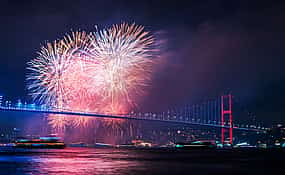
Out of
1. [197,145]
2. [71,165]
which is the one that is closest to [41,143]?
[197,145]

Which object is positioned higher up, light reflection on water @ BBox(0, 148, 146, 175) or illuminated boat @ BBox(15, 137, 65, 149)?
light reflection on water @ BBox(0, 148, 146, 175)

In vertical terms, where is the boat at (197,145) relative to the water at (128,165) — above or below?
below

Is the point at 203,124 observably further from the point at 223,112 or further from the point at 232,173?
the point at 232,173

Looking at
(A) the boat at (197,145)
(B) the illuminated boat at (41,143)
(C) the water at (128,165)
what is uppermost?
(C) the water at (128,165)

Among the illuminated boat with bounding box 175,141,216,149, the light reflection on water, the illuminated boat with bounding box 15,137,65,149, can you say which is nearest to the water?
the light reflection on water

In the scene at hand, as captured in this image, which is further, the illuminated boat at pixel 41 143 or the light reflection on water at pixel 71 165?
the illuminated boat at pixel 41 143

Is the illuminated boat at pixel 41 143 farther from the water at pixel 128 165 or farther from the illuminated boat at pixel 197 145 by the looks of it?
the water at pixel 128 165

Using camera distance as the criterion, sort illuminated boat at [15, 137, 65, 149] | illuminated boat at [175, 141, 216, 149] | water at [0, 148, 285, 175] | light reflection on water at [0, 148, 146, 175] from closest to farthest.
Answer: light reflection on water at [0, 148, 146, 175] < water at [0, 148, 285, 175] < illuminated boat at [15, 137, 65, 149] < illuminated boat at [175, 141, 216, 149]

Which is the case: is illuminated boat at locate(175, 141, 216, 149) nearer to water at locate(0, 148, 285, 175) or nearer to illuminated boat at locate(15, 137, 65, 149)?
illuminated boat at locate(15, 137, 65, 149)

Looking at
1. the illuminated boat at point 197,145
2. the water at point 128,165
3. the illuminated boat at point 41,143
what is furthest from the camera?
the illuminated boat at point 197,145

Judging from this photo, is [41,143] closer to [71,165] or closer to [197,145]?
[197,145]

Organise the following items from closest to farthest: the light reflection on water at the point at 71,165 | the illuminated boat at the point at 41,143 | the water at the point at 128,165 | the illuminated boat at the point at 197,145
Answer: the light reflection on water at the point at 71,165 < the water at the point at 128,165 < the illuminated boat at the point at 41,143 < the illuminated boat at the point at 197,145

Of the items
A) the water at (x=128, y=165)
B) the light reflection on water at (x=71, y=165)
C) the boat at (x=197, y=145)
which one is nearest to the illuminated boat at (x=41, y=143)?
the boat at (x=197, y=145)
